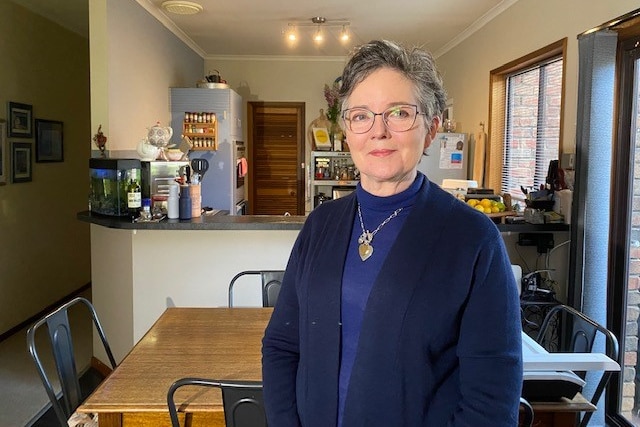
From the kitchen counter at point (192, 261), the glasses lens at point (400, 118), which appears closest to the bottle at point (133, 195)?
the kitchen counter at point (192, 261)

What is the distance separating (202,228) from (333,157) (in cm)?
292

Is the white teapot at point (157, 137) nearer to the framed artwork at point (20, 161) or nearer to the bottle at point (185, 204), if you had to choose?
the bottle at point (185, 204)

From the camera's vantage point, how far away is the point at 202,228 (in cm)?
282

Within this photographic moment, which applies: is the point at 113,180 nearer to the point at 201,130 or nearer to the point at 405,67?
the point at 201,130

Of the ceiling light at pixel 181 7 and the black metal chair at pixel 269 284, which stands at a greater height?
the ceiling light at pixel 181 7

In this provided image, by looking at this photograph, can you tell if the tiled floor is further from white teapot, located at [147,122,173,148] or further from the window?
the window

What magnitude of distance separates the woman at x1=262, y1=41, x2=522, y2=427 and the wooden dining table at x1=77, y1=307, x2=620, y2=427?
0.48 metres

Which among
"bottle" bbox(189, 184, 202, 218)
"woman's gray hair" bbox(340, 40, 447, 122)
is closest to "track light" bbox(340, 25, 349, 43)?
"bottle" bbox(189, 184, 202, 218)

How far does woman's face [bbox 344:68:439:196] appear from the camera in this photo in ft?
3.37

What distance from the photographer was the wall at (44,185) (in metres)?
3.97

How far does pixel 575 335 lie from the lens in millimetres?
1950

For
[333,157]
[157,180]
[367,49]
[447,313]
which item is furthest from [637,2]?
[333,157]

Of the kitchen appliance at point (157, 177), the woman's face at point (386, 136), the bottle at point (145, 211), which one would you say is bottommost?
the bottle at point (145, 211)

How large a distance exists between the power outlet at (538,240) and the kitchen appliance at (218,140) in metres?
2.65
